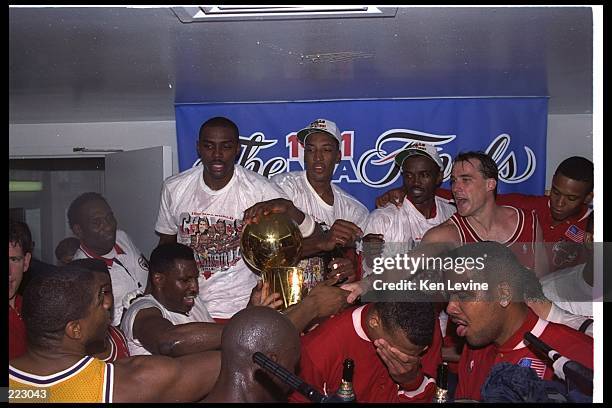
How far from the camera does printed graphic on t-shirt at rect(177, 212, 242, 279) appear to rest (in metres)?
2.72

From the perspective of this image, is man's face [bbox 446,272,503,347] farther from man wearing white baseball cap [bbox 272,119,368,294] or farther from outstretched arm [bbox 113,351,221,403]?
outstretched arm [bbox 113,351,221,403]

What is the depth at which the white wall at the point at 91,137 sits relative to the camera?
2.84 metres

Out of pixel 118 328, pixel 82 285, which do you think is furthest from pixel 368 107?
pixel 82 285

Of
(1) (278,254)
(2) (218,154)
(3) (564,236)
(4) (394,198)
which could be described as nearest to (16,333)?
(1) (278,254)

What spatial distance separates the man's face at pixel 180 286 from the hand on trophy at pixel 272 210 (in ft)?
0.97

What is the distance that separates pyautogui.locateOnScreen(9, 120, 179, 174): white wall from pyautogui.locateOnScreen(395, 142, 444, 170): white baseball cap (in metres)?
1.14

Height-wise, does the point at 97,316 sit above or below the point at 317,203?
below

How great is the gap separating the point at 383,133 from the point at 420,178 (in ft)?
1.22

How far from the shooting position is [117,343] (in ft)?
7.25

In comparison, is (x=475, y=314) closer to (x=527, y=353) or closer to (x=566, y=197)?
(x=527, y=353)

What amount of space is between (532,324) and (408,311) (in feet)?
1.14

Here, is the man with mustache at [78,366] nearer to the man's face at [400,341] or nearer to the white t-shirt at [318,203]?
the man's face at [400,341]

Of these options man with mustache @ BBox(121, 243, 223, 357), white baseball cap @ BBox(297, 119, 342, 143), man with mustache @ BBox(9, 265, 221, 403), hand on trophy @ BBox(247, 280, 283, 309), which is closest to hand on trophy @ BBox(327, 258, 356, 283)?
hand on trophy @ BBox(247, 280, 283, 309)

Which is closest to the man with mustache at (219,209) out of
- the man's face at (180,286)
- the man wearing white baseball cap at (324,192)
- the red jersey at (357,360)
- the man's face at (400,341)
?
the man wearing white baseball cap at (324,192)
